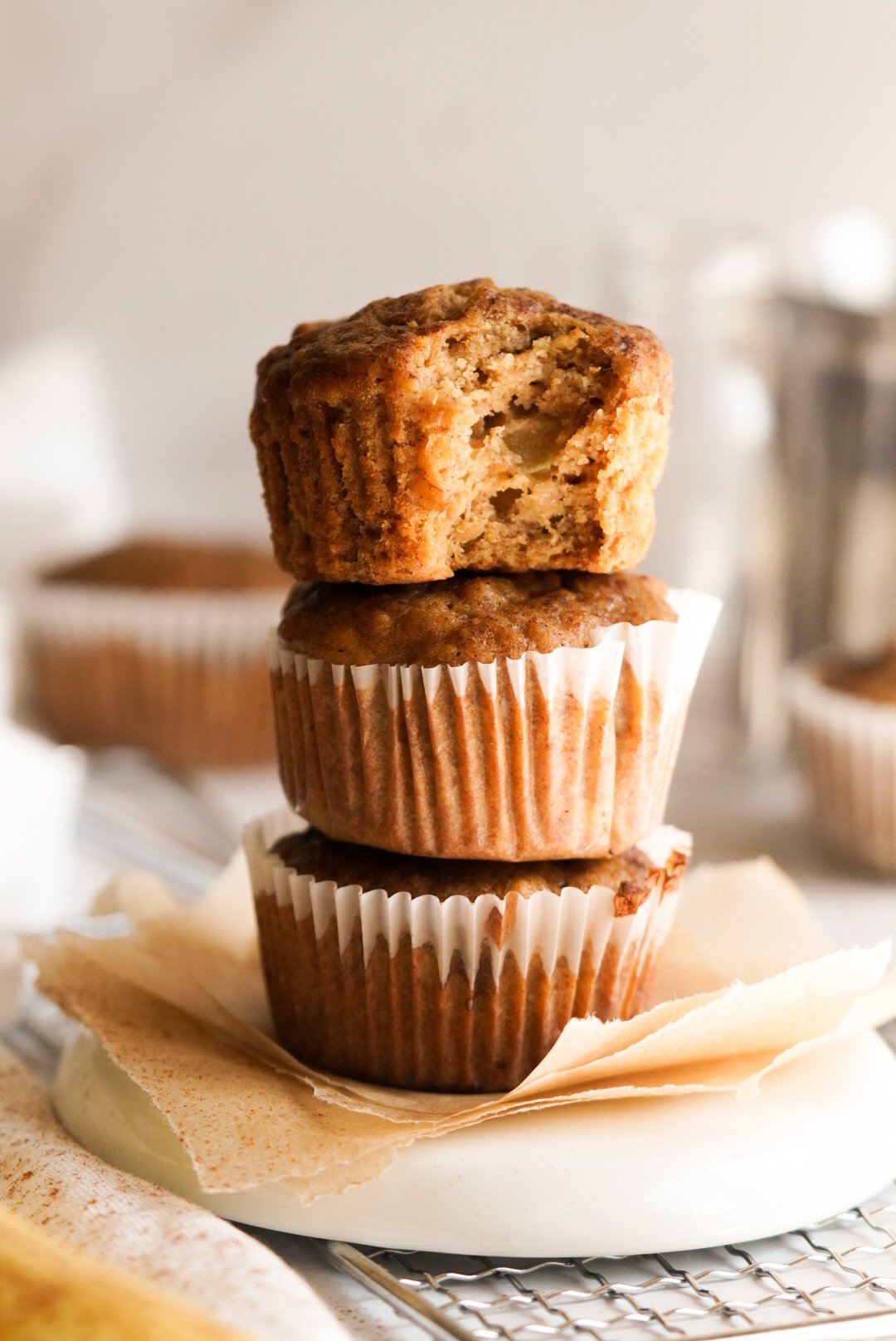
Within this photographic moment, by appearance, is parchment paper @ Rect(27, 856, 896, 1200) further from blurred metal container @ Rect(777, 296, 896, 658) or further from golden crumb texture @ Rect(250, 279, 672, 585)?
Answer: blurred metal container @ Rect(777, 296, 896, 658)

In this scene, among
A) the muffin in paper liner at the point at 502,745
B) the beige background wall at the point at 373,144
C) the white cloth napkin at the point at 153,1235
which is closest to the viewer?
the white cloth napkin at the point at 153,1235

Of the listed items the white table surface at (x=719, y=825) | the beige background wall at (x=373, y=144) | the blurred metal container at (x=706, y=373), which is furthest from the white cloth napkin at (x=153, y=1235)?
the beige background wall at (x=373, y=144)

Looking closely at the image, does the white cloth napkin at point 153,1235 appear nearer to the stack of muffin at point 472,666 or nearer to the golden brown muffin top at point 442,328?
the stack of muffin at point 472,666

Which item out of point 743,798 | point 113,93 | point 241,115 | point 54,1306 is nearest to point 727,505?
point 743,798

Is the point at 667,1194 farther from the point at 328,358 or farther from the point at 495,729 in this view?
the point at 328,358

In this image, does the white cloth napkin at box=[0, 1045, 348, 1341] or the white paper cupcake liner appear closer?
the white cloth napkin at box=[0, 1045, 348, 1341]

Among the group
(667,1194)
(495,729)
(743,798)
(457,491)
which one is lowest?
(743,798)

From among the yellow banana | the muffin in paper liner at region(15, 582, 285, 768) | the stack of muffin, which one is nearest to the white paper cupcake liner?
the muffin in paper liner at region(15, 582, 285, 768)
